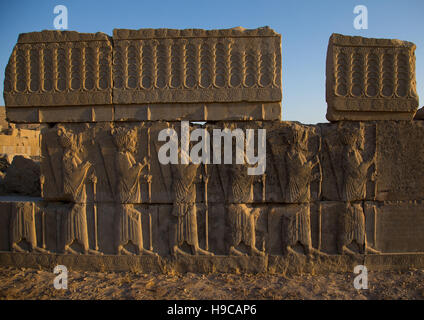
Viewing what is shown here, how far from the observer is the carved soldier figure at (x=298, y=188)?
3523mm

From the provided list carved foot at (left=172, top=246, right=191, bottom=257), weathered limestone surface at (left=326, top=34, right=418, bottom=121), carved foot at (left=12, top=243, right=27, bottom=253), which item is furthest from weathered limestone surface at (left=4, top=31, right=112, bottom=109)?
weathered limestone surface at (left=326, top=34, right=418, bottom=121)

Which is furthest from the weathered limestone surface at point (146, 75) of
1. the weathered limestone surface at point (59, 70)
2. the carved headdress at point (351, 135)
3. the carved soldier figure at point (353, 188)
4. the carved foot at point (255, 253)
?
the carved foot at point (255, 253)

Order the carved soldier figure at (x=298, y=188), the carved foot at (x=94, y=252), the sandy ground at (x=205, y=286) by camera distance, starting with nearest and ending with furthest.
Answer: the sandy ground at (x=205, y=286)
the carved soldier figure at (x=298, y=188)
the carved foot at (x=94, y=252)

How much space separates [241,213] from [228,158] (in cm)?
74

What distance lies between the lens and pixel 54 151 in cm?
370

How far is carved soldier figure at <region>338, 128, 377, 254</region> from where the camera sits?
11.6 feet

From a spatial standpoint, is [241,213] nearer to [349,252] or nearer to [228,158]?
[228,158]

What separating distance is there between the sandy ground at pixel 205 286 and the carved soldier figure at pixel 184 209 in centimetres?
44

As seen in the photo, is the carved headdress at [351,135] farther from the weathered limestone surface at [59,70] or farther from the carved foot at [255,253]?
the weathered limestone surface at [59,70]

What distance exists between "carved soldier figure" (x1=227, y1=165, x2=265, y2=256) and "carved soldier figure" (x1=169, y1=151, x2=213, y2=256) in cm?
44

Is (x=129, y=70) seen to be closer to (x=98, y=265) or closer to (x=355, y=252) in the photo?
(x=98, y=265)

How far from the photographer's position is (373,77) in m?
3.63

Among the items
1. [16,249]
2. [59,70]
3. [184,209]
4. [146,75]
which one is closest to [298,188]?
[184,209]

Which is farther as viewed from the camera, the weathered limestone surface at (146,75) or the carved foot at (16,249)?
the carved foot at (16,249)
